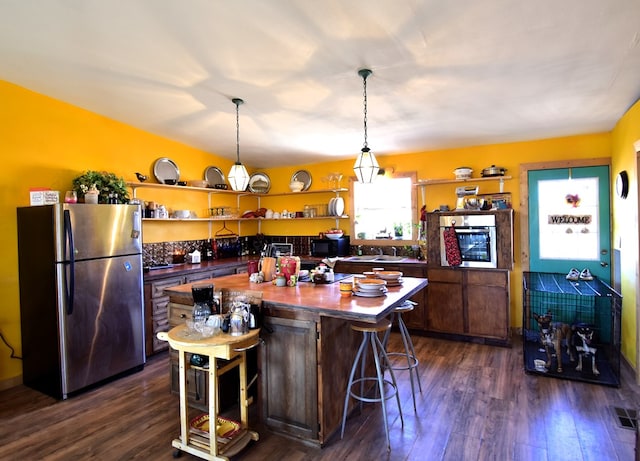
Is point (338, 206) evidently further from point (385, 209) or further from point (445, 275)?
point (445, 275)

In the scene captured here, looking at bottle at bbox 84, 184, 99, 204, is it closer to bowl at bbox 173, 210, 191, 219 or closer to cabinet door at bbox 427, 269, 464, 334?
bowl at bbox 173, 210, 191, 219

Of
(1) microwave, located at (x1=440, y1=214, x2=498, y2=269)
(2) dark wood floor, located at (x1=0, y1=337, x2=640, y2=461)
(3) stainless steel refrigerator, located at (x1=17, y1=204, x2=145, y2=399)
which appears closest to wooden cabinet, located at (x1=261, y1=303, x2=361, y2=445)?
(2) dark wood floor, located at (x1=0, y1=337, x2=640, y2=461)

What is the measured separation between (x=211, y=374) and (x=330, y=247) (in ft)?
10.8

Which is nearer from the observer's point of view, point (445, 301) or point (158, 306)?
point (158, 306)

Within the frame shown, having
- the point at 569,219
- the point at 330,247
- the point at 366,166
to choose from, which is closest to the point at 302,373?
the point at 366,166

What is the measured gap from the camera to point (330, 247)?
206 inches

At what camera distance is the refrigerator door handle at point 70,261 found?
2.95 meters

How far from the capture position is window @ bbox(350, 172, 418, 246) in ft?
16.6

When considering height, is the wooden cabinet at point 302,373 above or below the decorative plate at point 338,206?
below

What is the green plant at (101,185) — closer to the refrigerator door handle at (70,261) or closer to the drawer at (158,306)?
the refrigerator door handle at (70,261)

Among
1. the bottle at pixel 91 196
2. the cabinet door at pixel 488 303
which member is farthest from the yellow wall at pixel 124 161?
the cabinet door at pixel 488 303

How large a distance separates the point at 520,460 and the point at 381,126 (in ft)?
10.1

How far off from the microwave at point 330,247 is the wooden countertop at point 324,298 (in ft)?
6.98

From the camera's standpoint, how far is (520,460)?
2.12 metres
